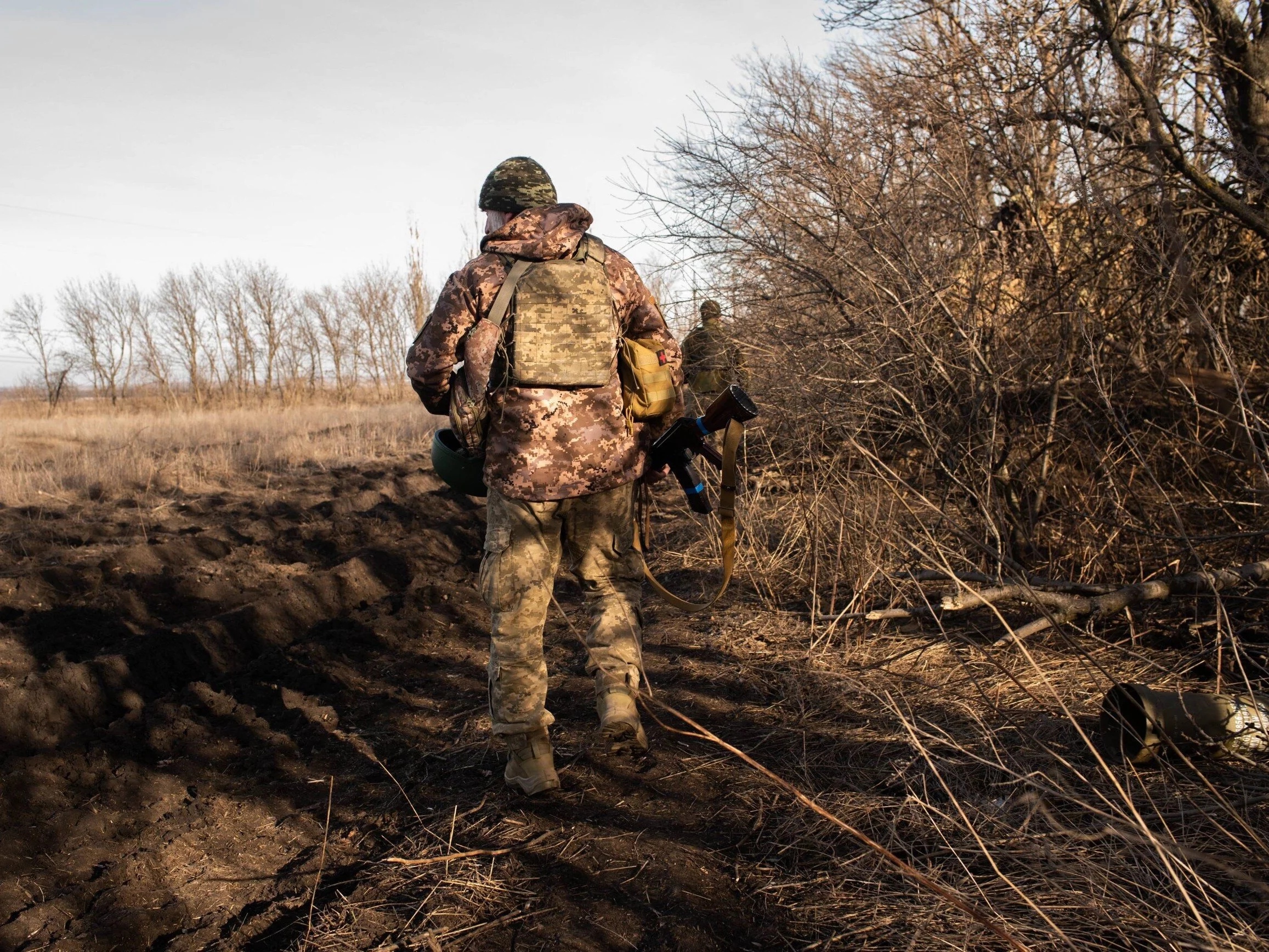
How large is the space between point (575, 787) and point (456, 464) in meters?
1.17

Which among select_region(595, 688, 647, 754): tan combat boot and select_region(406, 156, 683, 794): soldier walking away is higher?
select_region(406, 156, 683, 794): soldier walking away

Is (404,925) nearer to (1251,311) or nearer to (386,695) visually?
(386,695)

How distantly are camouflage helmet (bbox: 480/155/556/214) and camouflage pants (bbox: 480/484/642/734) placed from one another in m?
0.98

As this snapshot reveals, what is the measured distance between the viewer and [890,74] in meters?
6.17

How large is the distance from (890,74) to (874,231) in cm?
192

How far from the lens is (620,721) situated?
3.05m

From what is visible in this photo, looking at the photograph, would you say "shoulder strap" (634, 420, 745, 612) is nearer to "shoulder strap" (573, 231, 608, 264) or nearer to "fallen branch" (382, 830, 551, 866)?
"shoulder strap" (573, 231, 608, 264)

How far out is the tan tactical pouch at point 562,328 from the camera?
9.77 ft

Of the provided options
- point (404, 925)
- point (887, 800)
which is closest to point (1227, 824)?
point (887, 800)

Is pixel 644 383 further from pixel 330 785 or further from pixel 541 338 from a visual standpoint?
pixel 330 785

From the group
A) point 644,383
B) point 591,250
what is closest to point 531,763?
point 644,383

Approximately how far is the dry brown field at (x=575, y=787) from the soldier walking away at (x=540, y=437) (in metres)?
0.27

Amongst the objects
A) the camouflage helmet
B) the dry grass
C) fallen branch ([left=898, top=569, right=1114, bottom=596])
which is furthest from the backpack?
the dry grass

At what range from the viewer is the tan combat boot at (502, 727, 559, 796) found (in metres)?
2.88
